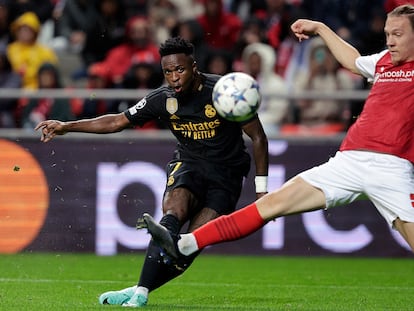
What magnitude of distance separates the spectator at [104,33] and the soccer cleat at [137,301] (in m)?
8.20

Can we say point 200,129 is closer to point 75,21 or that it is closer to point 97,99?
point 97,99

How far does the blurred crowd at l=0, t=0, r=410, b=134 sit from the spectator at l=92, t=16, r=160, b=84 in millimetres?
15

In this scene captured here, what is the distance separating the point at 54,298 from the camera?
348 inches

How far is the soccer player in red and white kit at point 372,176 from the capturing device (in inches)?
289

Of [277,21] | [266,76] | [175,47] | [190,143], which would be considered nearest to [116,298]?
[190,143]

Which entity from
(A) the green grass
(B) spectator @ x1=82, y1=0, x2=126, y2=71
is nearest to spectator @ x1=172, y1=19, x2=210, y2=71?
(B) spectator @ x1=82, y1=0, x2=126, y2=71

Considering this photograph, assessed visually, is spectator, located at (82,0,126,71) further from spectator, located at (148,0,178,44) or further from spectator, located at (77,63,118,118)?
spectator, located at (148,0,178,44)

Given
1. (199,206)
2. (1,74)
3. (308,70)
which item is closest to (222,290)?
(199,206)

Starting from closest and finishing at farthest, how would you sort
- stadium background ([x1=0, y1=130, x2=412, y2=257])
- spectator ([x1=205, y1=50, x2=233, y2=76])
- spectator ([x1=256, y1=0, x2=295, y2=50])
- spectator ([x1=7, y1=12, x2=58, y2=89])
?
stadium background ([x1=0, y1=130, x2=412, y2=257]) < spectator ([x1=205, y1=50, x2=233, y2=76]) < spectator ([x1=7, y1=12, x2=58, y2=89]) < spectator ([x1=256, y1=0, x2=295, y2=50])

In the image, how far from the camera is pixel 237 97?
25.5 ft

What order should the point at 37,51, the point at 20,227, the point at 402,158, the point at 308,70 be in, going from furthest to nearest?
the point at 37,51
the point at 308,70
the point at 20,227
the point at 402,158

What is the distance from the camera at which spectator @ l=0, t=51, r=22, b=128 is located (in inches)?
558

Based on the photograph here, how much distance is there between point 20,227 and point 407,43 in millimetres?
6989

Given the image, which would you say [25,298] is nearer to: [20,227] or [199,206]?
[199,206]
